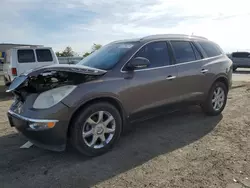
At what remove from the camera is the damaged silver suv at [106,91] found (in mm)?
3129

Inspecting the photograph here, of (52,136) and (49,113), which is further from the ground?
(49,113)

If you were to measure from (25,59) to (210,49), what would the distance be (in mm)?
7125

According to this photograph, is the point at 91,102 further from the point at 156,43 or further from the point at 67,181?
the point at 156,43

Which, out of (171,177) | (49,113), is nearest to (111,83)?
(49,113)

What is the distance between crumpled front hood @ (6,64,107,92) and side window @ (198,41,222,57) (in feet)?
9.03

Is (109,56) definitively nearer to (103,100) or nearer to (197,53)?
(103,100)

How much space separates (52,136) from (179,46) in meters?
2.95

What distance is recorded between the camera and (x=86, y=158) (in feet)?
11.2

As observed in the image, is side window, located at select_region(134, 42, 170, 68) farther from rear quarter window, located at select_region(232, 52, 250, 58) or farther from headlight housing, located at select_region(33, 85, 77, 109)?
rear quarter window, located at select_region(232, 52, 250, 58)

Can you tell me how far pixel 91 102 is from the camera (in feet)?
11.1

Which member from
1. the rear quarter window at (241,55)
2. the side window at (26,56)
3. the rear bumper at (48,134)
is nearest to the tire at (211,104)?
the rear bumper at (48,134)

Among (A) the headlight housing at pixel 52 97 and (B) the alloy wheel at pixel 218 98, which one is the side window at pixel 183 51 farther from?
(A) the headlight housing at pixel 52 97

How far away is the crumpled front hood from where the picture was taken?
3281 mm

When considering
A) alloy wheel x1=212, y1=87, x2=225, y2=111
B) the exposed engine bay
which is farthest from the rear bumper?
alloy wheel x1=212, y1=87, x2=225, y2=111
